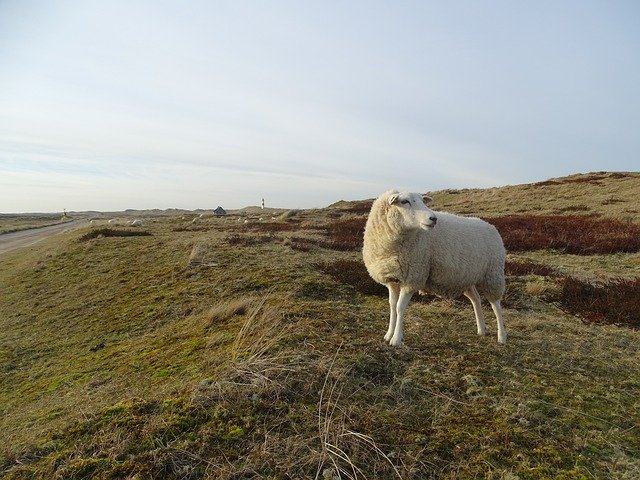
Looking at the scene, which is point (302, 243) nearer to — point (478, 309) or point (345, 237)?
point (345, 237)

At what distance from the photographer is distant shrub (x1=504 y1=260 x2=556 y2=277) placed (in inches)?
448

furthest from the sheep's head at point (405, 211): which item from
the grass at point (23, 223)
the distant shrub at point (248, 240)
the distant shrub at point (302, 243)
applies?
the grass at point (23, 223)

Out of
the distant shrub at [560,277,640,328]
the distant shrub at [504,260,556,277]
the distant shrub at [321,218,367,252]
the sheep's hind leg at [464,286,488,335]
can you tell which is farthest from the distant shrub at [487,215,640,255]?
the sheep's hind leg at [464,286,488,335]

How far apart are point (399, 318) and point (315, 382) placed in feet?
6.36

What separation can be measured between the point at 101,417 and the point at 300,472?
203 cm

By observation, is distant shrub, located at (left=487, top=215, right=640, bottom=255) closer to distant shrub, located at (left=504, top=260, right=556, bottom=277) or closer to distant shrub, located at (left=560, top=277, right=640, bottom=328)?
distant shrub, located at (left=504, top=260, right=556, bottom=277)

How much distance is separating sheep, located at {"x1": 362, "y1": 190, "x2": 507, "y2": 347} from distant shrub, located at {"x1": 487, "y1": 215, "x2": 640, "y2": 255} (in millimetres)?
10107

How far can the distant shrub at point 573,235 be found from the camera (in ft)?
48.7

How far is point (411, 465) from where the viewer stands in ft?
10.5

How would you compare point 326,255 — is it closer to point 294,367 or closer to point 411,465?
point 294,367

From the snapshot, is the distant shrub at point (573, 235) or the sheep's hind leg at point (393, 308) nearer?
the sheep's hind leg at point (393, 308)

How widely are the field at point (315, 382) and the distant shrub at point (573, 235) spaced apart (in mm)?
3676

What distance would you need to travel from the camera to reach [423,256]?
20.2 feet

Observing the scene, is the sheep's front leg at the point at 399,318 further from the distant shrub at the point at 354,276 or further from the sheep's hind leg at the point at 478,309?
the distant shrub at the point at 354,276
